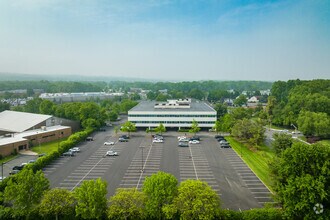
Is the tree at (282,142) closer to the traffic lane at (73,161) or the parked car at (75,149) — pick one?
the traffic lane at (73,161)

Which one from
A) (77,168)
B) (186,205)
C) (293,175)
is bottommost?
(77,168)

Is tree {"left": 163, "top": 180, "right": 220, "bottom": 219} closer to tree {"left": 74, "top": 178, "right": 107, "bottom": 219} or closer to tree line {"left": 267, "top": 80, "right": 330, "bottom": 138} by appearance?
tree {"left": 74, "top": 178, "right": 107, "bottom": 219}

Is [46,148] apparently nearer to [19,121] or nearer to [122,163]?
[19,121]

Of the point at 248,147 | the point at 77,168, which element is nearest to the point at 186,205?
the point at 77,168

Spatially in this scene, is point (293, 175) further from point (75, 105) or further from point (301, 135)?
point (75, 105)

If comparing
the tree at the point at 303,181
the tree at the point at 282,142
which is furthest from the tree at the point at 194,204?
the tree at the point at 282,142

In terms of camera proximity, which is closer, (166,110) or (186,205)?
(186,205)

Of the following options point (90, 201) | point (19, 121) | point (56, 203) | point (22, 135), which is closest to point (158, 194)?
point (90, 201)
